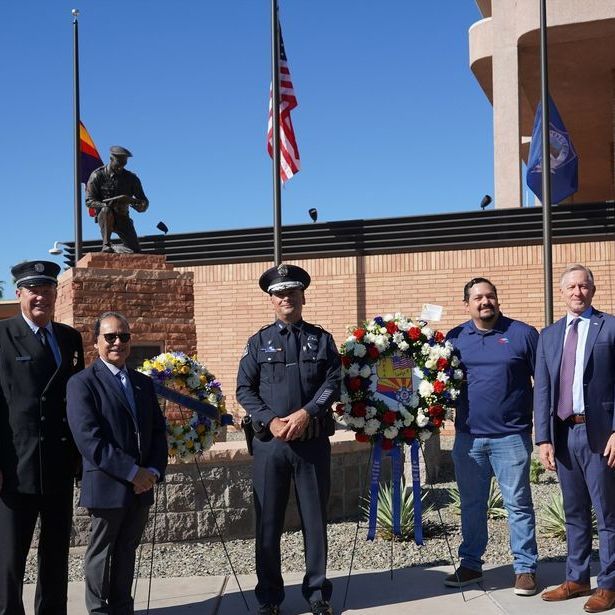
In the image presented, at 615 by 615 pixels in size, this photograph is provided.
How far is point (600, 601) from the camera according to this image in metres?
5.25

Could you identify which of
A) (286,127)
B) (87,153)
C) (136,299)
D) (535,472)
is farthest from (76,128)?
(535,472)

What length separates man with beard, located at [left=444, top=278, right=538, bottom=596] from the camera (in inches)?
224

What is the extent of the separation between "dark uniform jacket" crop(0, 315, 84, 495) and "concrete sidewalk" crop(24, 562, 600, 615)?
124cm

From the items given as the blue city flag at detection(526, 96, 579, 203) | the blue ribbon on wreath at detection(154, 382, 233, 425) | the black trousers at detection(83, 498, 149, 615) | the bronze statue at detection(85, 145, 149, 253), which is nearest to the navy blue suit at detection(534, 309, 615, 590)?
the blue ribbon on wreath at detection(154, 382, 233, 425)

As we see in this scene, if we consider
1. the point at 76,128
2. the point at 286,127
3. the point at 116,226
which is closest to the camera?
the point at 116,226

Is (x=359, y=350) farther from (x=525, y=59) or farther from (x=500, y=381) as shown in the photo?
(x=525, y=59)

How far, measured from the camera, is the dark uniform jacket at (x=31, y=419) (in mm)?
→ 4734

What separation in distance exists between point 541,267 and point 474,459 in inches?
464

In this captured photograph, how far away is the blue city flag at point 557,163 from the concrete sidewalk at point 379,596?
37.6ft

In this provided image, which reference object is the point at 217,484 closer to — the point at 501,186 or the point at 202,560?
the point at 202,560

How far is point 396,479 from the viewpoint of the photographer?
6609mm

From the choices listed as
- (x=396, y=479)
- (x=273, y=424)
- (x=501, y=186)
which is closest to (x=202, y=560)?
(x=396, y=479)

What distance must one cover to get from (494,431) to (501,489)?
38 cm

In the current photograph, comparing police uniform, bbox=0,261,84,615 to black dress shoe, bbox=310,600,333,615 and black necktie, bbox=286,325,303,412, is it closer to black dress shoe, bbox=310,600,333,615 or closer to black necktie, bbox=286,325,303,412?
black necktie, bbox=286,325,303,412
